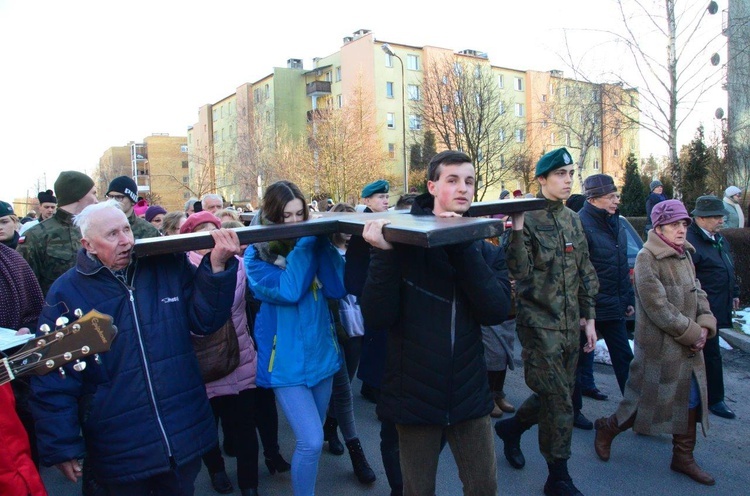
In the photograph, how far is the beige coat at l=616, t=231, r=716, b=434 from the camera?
4312 mm

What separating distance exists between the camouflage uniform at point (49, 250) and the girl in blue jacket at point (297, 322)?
6.65 ft

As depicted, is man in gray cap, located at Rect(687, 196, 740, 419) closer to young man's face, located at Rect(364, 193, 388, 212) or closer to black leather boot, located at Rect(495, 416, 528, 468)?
black leather boot, located at Rect(495, 416, 528, 468)

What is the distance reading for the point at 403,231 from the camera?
7.39 ft

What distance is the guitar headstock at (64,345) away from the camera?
2.48 metres

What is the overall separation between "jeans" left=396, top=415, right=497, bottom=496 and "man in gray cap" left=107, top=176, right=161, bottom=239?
3.88 meters

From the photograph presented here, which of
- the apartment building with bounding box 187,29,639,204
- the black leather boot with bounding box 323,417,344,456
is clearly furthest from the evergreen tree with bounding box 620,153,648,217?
the black leather boot with bounding box 323,417,344,456

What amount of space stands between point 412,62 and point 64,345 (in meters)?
53.4

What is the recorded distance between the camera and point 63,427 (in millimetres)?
2557

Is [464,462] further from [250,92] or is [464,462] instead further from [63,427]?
[250,92]

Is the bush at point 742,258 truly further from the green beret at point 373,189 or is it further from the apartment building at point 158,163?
the apartment building at point 158,163

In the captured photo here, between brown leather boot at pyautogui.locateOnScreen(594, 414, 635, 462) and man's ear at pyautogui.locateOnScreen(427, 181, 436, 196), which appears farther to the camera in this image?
brown leather boot at pyautogui.locateOnScreen(594, 414, 635, 462)

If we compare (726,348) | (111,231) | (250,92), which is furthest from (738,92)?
(250,92)

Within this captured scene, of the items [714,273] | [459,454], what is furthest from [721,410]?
[459,454]

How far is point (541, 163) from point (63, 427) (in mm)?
3390
